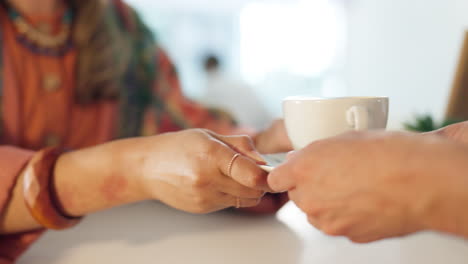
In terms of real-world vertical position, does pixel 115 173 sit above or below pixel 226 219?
above

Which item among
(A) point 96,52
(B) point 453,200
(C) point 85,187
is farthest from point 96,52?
(B) point 453,200

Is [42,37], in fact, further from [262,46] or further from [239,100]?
[262,46]

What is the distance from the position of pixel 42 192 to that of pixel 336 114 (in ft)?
1.09

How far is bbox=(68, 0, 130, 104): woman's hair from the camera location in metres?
0.70

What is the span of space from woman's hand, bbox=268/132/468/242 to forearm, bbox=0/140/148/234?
0.22 metres

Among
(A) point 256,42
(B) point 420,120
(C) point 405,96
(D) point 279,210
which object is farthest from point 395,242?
(A) point 256,42

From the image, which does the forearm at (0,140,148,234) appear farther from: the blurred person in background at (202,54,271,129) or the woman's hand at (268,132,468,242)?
the blurred person in background at (202,54,271,129)

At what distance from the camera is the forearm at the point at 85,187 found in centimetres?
41

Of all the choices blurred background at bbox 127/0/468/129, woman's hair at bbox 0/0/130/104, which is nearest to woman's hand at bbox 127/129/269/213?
woman's hair at bbox 0/0/130/104

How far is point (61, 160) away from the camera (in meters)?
0.43

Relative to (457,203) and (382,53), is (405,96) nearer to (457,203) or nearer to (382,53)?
(382,53)

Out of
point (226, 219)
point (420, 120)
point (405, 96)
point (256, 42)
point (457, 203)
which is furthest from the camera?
point (256, 42)

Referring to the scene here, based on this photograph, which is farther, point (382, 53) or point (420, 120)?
point (382, 53)

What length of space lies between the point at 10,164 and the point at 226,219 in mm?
295
